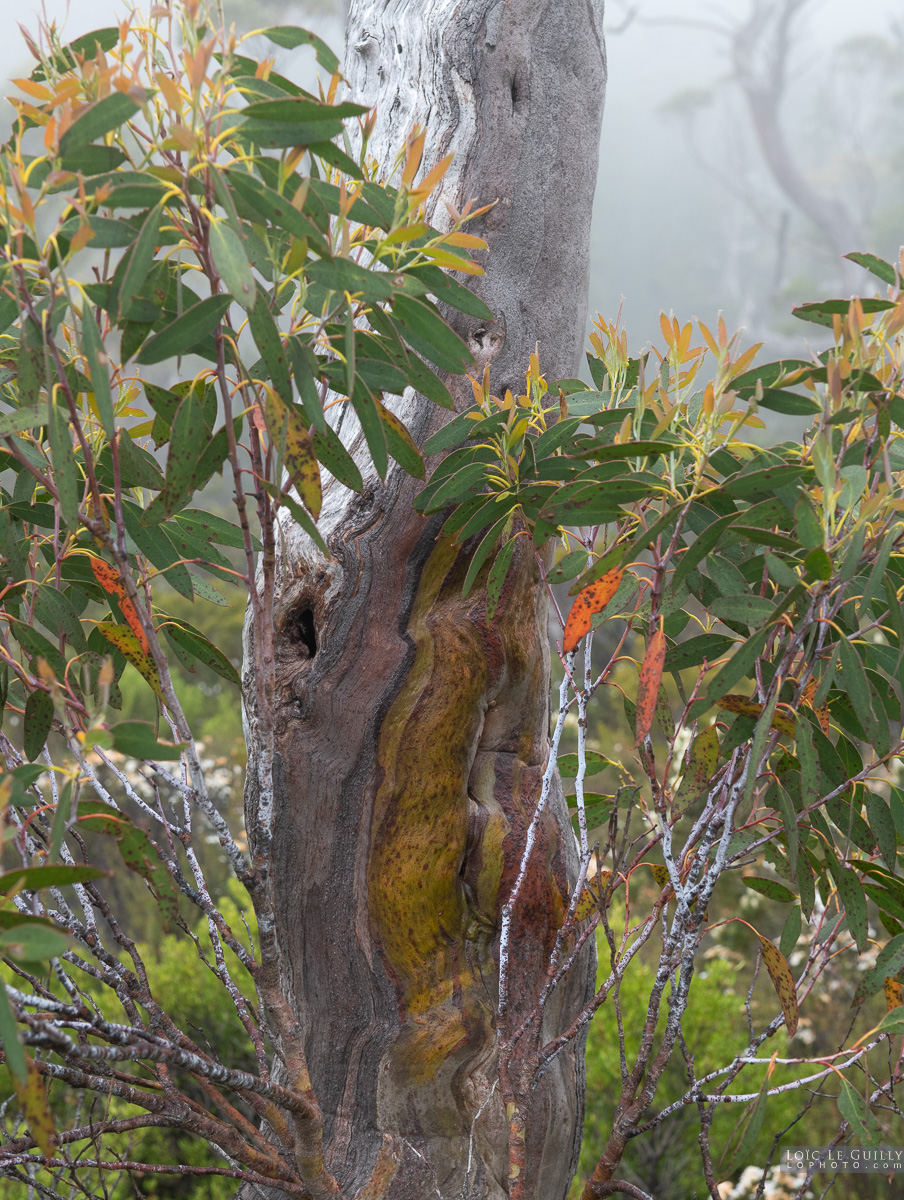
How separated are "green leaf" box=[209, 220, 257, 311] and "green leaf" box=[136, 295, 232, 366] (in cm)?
6

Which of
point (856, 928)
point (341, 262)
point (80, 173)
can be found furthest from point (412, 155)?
point (856, 928)

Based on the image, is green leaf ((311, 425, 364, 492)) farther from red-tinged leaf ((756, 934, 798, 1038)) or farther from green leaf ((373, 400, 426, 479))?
red-tinged leaf ((756, 934, 798, 1038))

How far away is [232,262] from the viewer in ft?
2.07


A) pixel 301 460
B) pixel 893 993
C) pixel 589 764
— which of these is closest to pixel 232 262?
pixel 301 460

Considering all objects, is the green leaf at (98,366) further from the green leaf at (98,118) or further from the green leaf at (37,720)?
the green leaf at (37,720)

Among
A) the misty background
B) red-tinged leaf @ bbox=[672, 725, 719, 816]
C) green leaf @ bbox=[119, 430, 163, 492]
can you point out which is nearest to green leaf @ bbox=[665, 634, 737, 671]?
red-tinged leaf @ bbox=[672, 725, 719, 816]

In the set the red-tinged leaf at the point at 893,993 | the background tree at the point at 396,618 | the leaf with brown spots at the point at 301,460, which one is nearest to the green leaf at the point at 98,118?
the background tree at the point at 396,618

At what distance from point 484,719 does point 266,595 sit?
52 cm

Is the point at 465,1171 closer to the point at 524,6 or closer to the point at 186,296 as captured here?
the point at 186,296

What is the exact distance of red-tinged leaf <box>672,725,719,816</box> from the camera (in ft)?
3.31

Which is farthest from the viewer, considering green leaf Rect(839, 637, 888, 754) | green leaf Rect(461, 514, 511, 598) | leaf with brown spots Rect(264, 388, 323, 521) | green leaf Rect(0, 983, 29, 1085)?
green leaf Rect(461, 514, 511, 598)

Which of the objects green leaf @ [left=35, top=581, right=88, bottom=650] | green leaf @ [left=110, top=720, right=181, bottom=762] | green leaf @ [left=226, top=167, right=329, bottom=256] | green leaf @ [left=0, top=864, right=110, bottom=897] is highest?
green leaf @ [left=226, top=167, right=329, bottom=256]

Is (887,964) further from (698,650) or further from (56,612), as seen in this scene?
(56,612)

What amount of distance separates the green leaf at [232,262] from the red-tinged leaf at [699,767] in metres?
0.70
